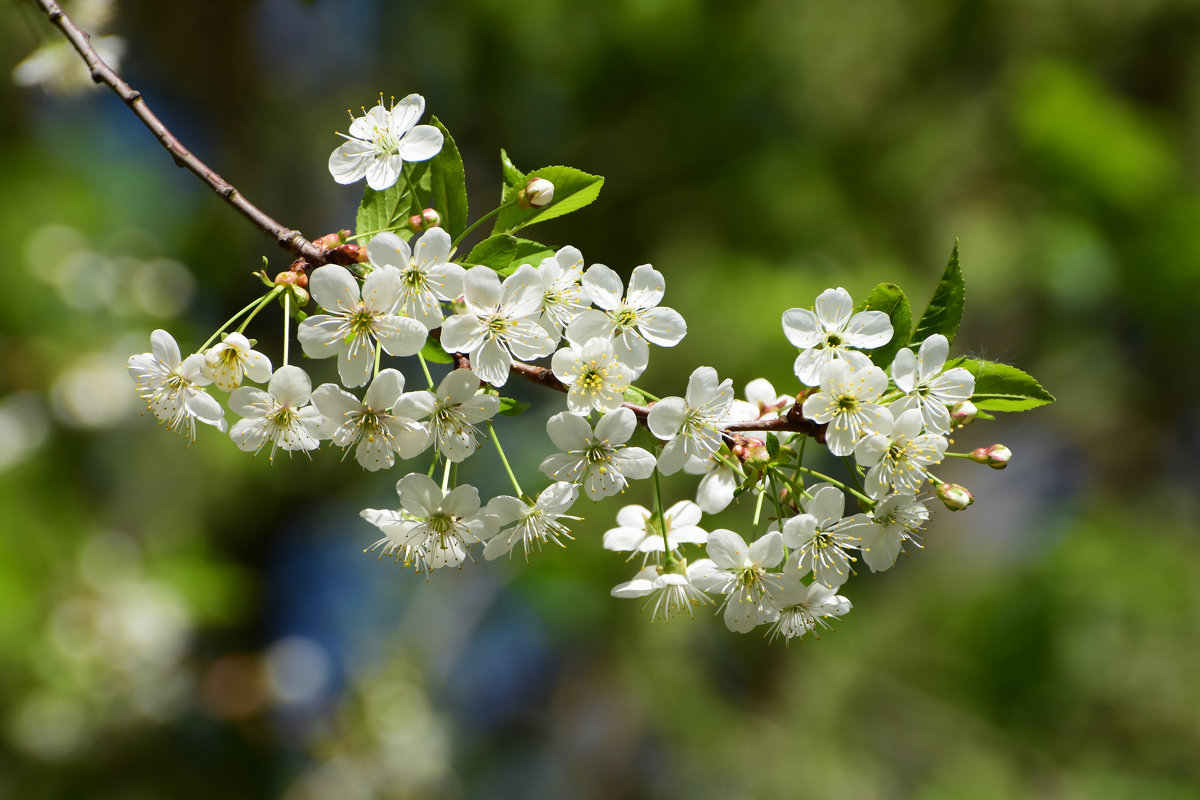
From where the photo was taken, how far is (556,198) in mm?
977

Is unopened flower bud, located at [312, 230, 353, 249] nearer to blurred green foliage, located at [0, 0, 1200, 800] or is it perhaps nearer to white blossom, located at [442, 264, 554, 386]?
white blossom, located at [442, 264, 554, 386]

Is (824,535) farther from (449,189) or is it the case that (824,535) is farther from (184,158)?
(184,158)

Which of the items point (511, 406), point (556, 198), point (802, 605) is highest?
point (556, 198)

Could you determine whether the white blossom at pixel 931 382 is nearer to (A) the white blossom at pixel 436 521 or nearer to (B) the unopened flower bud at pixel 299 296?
(A) the white blossom at pixel 436 521

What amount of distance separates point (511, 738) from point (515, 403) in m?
4.75

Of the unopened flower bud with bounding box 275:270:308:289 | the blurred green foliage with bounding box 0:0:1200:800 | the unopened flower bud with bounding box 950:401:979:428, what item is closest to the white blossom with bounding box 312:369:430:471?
the unopened flower bud with bounding box 275:270:308:289

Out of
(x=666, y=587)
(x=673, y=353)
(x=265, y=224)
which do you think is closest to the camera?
(x=265, y=224)

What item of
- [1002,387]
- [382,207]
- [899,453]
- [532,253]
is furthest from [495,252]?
[1002,387]

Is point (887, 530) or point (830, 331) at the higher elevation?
point (830, 331)

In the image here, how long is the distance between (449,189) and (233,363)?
0.31 meters

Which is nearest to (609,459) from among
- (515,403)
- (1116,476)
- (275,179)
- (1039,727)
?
(515,403)

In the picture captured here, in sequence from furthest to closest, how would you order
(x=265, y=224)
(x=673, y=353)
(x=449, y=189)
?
1. (x=673, y=353)
2. (x=449, y=189)
3. (x=265, y=224)

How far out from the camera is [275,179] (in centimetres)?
390

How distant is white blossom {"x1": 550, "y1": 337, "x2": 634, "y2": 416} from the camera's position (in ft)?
2.91
